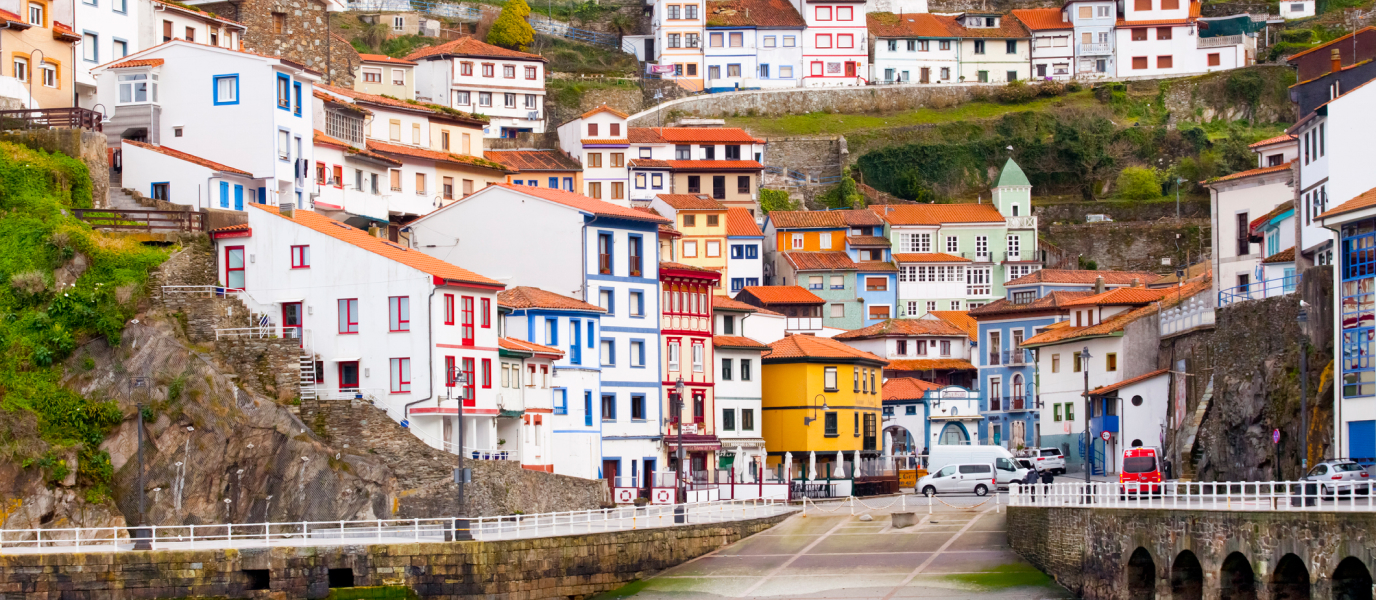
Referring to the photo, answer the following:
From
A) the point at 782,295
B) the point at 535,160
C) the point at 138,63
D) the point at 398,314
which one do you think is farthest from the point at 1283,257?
the point at 535,160

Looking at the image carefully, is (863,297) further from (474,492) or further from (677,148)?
(474,492)

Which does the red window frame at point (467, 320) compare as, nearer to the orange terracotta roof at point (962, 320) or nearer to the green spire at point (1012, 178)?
the orange terracotta roof at point (962, 320)

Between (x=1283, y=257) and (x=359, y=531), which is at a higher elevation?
(x=1283, y=257)

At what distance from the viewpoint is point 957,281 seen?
119562 mm

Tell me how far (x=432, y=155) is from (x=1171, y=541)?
52288mm

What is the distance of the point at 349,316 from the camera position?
64.4 meters

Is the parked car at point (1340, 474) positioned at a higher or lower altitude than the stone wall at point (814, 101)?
lower

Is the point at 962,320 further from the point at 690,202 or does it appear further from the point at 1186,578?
the point at 1186,578

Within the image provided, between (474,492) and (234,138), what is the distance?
2152cm

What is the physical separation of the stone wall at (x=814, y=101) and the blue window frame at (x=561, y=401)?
2383 inches

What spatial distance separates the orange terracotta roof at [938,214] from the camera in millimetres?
120438

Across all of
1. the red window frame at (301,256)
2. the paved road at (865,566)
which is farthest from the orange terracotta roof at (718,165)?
the paved road at (865,566)

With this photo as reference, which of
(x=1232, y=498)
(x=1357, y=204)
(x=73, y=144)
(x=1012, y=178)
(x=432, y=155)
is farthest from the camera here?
(x=1012, y=178)

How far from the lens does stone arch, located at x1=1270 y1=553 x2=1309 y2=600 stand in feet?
138
